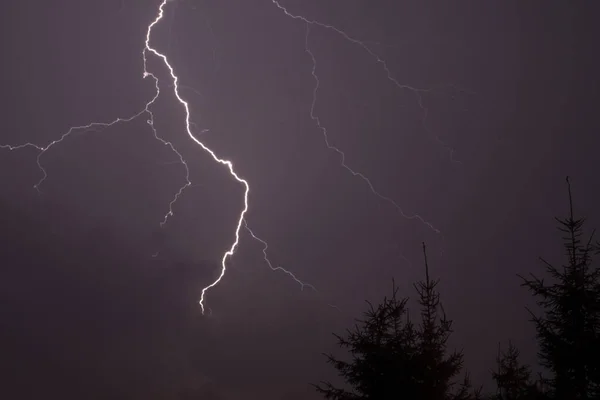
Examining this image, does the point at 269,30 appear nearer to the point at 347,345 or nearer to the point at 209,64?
the point at 209,64

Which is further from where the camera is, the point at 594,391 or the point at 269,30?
the point at 269,30

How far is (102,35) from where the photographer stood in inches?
1171

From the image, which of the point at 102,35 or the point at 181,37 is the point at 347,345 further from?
the point at 102,35

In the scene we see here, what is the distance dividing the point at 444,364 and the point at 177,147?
24398 mm

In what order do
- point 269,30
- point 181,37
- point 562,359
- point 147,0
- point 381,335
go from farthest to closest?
point 269,30 < point 147,0 < point 181,37 < point 381,335 < point 562,359

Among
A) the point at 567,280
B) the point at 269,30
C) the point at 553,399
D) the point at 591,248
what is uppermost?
the point at 269,30

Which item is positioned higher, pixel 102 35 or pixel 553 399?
pixel 102 35

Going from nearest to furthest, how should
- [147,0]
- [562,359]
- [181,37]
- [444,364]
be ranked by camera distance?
[562,359], [444,364], [181,37], [147,0]

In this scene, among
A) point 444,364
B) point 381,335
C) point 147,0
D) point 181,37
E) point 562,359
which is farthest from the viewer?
point 147,0

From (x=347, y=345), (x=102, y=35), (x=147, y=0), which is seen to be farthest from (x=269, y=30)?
(x=347, y=345)

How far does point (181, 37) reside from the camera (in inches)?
1053

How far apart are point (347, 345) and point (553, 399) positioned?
209cm

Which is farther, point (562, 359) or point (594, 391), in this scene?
point (562, 359)

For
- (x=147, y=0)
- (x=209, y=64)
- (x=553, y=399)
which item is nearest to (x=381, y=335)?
(x=553, y=399)
